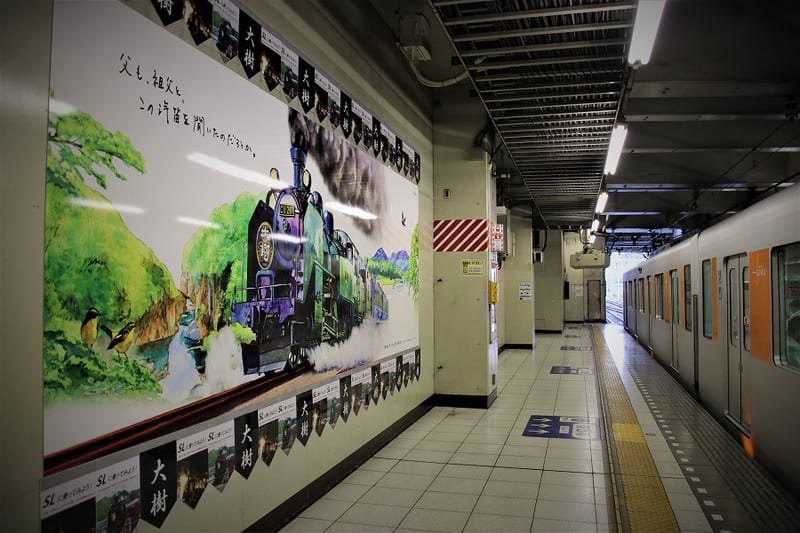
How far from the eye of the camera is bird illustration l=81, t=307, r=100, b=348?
6.41ft

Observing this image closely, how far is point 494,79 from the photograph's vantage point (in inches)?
183

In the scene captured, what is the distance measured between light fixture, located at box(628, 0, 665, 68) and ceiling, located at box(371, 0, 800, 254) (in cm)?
18

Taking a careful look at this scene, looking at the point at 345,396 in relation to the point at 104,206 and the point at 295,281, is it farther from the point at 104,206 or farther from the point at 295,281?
the point at 104,206

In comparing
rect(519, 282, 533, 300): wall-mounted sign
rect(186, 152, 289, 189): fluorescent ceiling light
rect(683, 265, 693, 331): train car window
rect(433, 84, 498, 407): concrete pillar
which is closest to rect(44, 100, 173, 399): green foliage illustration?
rect(186, 152, 289, 189): fluorescent ceiling light

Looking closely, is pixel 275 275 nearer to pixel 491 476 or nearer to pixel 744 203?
pixel 491 476

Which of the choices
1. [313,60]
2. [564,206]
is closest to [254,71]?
[313,60]

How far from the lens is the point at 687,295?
7.78 m

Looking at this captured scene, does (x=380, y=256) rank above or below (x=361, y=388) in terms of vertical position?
above

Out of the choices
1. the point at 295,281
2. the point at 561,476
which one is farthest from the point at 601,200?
the point at 295,281

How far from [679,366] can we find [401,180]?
18.0 ft

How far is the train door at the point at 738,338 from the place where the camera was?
4.82 meters

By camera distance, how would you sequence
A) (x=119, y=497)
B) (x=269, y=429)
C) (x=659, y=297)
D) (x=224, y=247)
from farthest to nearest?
(x=659, y=297)
(x=269, y=429)
(x=224, y=247)
(x=119, y=497)

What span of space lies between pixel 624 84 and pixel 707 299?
124 inches

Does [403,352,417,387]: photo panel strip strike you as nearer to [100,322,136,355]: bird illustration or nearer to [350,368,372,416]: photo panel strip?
[350,368,372,416]: photo panel strip
